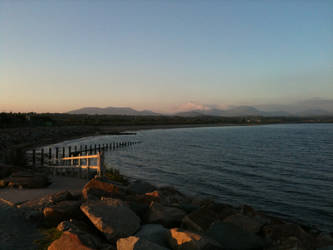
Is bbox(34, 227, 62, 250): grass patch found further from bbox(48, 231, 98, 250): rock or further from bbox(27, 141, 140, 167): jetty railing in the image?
bbox(27, 141, 140, 167): jetty railing

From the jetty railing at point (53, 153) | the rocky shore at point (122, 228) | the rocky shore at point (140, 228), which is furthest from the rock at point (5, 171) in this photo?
the rocky shore at point (140, 228)

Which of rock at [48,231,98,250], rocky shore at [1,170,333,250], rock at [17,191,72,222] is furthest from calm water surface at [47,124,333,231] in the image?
rock at [48,231,98,250]

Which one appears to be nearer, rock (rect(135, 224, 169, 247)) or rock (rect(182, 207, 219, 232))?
rock (rect(135, 224, 169, 247))

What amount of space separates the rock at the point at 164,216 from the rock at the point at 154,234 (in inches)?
17.7

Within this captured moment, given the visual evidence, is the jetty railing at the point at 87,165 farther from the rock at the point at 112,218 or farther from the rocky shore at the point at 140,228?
the rock at the point at 112,218

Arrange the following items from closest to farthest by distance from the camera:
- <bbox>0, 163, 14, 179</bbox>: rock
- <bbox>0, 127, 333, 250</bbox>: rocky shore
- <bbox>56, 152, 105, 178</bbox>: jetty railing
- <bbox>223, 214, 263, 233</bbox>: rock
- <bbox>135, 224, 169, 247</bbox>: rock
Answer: <bbox>0, 127, 333, 250</bbox>: rocky shore, <bbox>135, 224, 169, 247</bbox>: rock, <bbox>223, 214, 263, 233</bbox>: rock, <bbox>56, 152, 105, 178</bbox>: jetty railing, <bbox>0, 163, 14, 179</bbox>: rock

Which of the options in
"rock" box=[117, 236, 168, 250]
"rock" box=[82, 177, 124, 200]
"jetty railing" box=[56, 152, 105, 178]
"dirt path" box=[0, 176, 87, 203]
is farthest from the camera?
"jetty railing" box=[56, 152, 105, 178]

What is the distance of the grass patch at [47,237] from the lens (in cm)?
504

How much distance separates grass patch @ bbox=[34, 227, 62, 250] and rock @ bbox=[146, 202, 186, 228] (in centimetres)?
199

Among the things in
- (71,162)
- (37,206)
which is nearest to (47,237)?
(37,206)

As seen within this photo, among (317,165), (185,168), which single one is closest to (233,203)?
(185,168)

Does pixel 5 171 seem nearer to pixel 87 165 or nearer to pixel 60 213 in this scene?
pixel 87 165

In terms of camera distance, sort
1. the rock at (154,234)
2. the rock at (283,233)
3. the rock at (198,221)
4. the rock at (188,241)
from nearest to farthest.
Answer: the rock at (188,241)
the rock at (154,234)
the rock at (198,221)
the rock at (283,233)

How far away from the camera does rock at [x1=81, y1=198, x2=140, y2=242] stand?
197 inches
